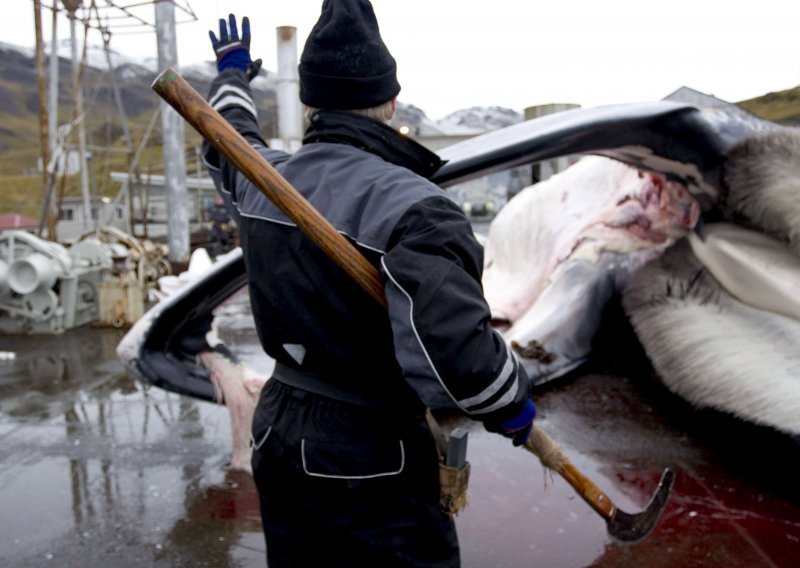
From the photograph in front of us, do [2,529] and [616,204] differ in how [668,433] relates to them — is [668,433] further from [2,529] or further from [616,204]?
[2,529]

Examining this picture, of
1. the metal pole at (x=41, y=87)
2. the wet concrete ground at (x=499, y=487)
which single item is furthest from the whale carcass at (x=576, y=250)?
the metal pole at (x=41, y=87)

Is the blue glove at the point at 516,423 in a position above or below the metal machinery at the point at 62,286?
above

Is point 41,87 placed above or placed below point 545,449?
above

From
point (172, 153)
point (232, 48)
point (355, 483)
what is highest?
point (172, 153)

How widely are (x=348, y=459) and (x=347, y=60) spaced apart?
984 mm

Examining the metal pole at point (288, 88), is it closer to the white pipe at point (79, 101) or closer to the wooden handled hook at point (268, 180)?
the white pipe at point (79, 101)

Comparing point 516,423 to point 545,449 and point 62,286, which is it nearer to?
point 545,449

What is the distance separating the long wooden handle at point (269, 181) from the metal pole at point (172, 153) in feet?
41.5

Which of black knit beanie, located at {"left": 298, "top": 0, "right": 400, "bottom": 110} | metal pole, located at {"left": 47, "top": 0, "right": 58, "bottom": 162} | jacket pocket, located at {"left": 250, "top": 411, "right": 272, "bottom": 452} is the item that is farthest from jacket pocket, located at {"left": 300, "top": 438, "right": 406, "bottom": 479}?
metal pole, located at {"left": 47, "top": 0, "right": 58, "bottom": 162}

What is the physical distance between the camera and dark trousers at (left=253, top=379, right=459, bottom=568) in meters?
1.75

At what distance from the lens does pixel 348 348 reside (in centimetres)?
176

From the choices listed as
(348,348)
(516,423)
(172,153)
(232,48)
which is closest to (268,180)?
(348,348)

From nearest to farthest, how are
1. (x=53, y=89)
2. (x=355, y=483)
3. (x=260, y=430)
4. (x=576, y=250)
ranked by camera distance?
(x=355, y=483) → (x=260, y=430) → (x=576, y=250) → (x=53, y=89)

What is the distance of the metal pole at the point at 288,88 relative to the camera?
14.3 metres
